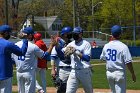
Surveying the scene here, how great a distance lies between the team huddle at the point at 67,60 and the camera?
8.75 m

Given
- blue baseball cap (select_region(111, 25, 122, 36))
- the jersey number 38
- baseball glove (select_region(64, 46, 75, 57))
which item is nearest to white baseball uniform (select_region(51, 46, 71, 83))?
baseball glove (select_region(64, 46, 75, 57))

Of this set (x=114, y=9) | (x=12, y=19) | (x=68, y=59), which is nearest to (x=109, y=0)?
(x=114, y=9)

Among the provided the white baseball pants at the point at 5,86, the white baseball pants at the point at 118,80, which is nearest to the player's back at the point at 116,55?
the white baseball pants at the point at 118,80

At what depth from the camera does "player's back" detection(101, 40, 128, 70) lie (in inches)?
375

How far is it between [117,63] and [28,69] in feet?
7.28

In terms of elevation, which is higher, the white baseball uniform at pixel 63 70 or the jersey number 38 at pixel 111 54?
the jersey number 38 at pixel 111 54

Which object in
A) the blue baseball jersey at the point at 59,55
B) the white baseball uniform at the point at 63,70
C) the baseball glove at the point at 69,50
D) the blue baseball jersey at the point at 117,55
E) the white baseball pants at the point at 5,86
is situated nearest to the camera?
the white baseball pants at the point at 5,86

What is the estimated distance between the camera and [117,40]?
31.6 ft

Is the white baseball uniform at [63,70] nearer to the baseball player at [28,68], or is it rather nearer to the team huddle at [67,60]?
the team huddle at [67,60]

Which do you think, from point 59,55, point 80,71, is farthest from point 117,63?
point 59,55

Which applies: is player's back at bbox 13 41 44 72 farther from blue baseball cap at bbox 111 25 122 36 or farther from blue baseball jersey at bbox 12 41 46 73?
blue baseball cap at bbox 111 25 122 36

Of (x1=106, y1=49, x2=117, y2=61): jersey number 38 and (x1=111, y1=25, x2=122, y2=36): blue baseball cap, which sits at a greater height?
(x1=111, y1=25, x2=122, y2=36): blue baseball cap

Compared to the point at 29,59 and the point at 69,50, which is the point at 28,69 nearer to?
the point at 29,59

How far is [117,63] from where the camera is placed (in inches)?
377
